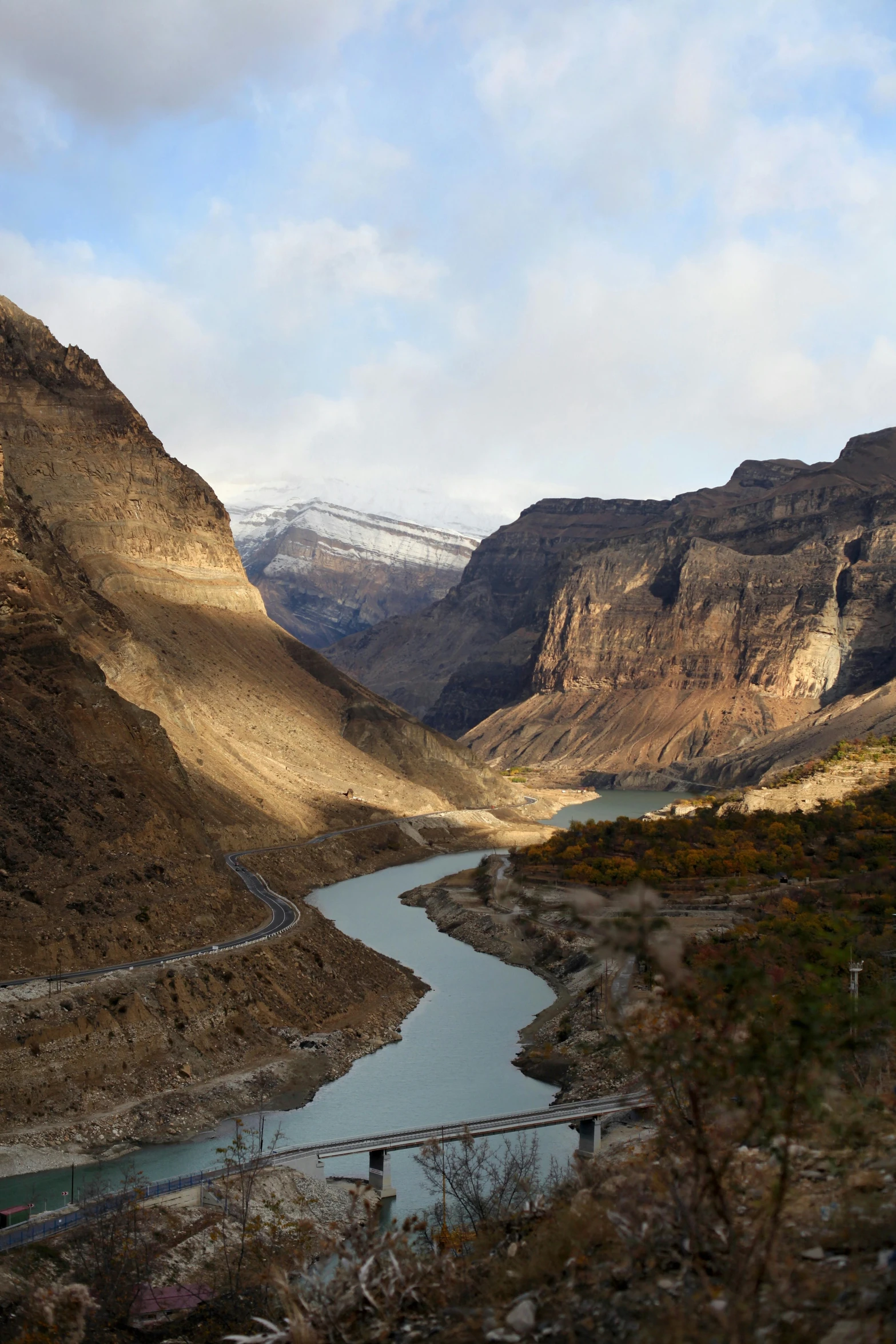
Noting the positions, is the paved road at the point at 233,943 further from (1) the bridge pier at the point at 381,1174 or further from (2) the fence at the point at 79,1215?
(1) the bridge pier at the point at 381,1174

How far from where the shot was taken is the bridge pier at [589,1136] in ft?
129

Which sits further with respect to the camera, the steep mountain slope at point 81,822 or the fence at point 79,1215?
the steep mountain slope at point 81,822

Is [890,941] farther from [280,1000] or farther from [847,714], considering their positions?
[847,714]

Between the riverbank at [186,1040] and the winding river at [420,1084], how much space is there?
1024 mm

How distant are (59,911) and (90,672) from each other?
75.0 feet

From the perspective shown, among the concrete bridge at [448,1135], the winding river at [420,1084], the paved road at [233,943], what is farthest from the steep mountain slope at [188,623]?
the concrete bridge at [448,1135]

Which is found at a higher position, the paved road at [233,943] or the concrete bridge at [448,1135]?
the paved road at [233,943]

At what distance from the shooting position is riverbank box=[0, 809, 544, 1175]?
4288cm

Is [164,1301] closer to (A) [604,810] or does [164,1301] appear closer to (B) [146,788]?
(B) [146,788]

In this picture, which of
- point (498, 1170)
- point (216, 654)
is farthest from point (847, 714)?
point (498, 1170)

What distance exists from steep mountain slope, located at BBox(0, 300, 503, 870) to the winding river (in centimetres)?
3279

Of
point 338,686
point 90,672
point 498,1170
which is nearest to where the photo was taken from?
point 498,1170

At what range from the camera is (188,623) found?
446 ft

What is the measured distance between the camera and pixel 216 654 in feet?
443
